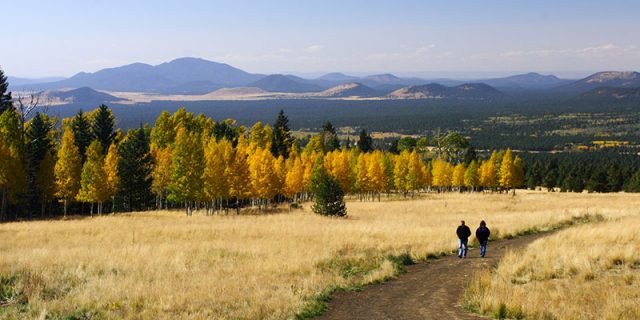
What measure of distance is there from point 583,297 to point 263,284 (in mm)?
9610

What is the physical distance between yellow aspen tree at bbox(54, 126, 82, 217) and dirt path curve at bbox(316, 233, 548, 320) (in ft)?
152

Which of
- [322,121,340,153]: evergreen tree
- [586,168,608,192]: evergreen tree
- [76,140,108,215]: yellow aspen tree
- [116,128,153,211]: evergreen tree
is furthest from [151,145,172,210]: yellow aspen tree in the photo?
[586,168,608,192]: evergreen tree

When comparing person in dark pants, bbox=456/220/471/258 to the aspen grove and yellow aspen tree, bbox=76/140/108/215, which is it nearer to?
the aspen grove

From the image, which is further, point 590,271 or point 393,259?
point 393,259

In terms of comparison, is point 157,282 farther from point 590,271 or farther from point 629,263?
point 629,263

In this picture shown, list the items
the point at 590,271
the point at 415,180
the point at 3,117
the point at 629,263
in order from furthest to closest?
1. the point at 415,180
2. the point at 3,117
3. the point at 629,263
4. the point at 590,271

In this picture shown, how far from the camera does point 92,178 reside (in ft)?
181

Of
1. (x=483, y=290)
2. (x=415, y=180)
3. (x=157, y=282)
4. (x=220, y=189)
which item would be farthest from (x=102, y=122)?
(x=483, y=290)

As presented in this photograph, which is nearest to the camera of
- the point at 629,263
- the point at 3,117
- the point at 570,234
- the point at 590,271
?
the point at 590,271

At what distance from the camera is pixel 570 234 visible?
24734mm

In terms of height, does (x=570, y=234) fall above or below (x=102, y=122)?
below

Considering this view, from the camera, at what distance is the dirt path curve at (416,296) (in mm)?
13922

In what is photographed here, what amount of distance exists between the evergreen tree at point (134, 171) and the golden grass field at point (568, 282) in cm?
4933

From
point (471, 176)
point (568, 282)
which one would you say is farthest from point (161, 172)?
point (471, 176)
